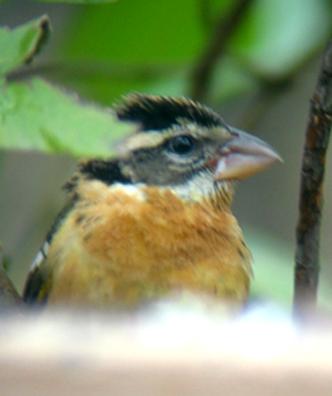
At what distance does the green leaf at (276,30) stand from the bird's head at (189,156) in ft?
1.65

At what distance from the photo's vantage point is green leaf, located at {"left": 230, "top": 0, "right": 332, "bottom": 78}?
101 inches

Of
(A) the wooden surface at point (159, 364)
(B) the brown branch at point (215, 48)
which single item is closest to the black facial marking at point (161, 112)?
(B) the brown branch at point (215, 48)

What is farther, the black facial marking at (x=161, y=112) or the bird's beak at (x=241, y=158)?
the bird's beak at (x=241, y=158)

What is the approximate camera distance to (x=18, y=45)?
3.34 ft

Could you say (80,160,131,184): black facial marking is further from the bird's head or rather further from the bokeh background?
the bokeh background

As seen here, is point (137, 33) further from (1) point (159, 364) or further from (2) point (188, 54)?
(1) point (159, 364)

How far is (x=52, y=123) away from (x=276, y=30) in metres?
1.71

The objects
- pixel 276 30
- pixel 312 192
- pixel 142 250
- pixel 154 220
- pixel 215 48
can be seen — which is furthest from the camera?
pixel 276 30

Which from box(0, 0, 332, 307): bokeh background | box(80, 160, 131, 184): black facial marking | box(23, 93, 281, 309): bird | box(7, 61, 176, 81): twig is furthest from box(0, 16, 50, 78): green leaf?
box(7, 61, 176, 81): twig

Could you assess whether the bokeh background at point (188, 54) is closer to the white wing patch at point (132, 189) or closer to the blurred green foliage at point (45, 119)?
the white wing patch at point (132, 189)

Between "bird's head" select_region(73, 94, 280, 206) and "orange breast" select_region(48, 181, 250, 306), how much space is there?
0.04 meters

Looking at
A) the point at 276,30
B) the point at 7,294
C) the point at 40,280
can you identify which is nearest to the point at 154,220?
the point at 40,280

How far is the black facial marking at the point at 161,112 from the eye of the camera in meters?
1.92

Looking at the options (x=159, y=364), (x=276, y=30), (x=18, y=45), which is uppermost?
(x=276, y=30)
